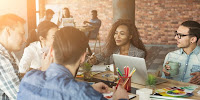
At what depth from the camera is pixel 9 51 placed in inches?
78.4

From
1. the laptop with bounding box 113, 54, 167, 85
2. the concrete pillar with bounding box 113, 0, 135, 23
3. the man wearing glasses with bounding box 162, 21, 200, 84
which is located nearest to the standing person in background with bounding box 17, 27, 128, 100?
the laptop with bounding box 113, 54, 167, 85

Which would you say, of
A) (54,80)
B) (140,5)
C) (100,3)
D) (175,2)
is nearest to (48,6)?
(100,3)

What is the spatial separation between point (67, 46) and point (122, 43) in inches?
64.5

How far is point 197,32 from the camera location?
2.63 m

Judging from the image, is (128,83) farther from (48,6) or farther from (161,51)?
(48,6)

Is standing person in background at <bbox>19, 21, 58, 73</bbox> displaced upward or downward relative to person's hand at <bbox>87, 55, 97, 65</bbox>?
upward

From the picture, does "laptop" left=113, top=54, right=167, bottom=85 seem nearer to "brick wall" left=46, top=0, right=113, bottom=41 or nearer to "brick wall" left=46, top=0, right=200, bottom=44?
"brick wall" left=46, top=0, right=200, bottom=44

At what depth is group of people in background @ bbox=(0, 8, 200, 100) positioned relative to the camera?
117cm

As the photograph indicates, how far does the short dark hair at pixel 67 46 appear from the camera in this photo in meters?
1.28

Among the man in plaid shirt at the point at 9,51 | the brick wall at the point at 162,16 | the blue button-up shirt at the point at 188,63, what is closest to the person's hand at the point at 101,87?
the man in plaid shirt at the point at 9,51

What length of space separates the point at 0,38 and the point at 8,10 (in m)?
6.39

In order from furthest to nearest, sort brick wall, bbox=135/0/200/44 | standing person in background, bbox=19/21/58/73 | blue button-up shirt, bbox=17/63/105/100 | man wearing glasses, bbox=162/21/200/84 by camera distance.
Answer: brick wall, bbox=135/0/200/44, standing person in background, bbox=19/21/58/73, man wearing glasses, bbox=162/21/200/84, blue button-up shirt, bbox=17/63/105/100

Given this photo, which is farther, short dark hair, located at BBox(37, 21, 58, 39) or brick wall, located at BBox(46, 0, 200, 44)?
brick wall, located at BBox(46, 0, 200, 44)

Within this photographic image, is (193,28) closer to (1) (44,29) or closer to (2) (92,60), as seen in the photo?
(2) (92,60)
